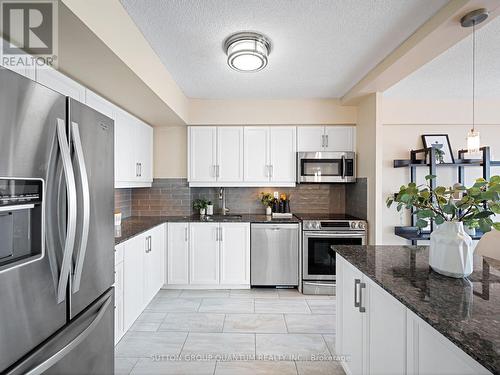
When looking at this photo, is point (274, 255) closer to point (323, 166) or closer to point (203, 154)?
point (323, 166)

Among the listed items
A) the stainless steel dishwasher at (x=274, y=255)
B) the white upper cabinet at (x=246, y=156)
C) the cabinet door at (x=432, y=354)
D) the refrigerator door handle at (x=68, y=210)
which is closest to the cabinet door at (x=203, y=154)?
the white upper cabinet at (x=246, y=156)

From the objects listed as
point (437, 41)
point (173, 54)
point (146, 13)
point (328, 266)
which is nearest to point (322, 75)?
point (437, 41)

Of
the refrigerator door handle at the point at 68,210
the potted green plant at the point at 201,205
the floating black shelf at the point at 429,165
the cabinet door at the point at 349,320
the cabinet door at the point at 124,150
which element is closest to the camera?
the refrigerator door handle at the point at 68,210

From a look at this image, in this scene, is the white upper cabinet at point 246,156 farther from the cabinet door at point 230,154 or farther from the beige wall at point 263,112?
the beige wall at point 263,112

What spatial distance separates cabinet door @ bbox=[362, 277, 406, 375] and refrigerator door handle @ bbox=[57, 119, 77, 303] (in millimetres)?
1435

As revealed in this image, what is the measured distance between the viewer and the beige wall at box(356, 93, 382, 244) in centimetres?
328

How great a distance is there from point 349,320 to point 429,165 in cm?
258

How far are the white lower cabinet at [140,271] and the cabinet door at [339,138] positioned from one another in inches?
98.1

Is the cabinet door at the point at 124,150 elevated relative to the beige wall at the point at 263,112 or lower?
lower

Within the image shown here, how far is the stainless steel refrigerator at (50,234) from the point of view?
97 cm

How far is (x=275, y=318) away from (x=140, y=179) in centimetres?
226

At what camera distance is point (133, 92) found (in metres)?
2.54

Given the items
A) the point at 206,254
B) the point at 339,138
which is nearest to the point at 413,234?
the point at 339,138

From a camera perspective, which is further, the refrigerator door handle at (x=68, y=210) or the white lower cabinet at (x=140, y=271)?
the white lower cabinet at (x=140, y=271)
